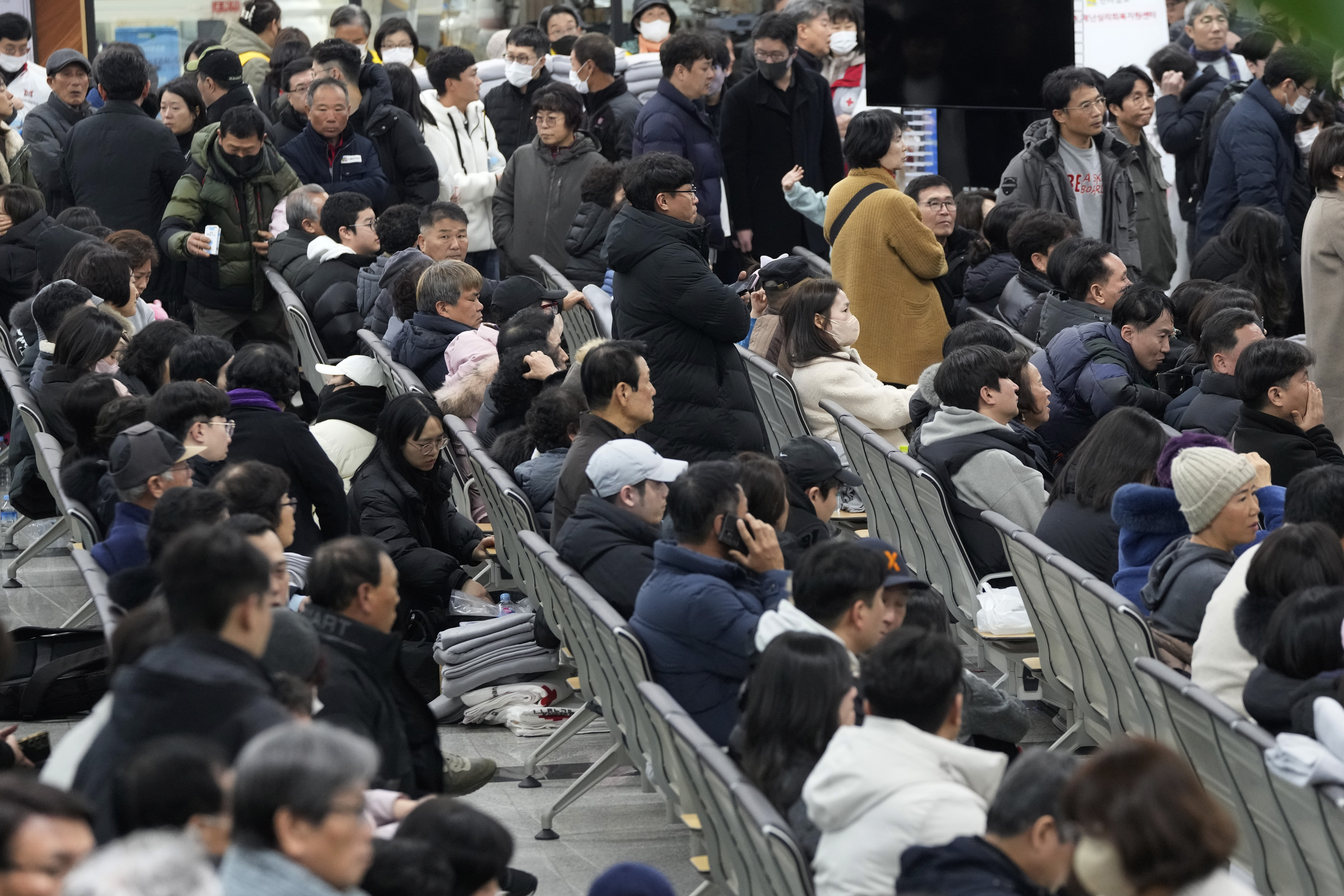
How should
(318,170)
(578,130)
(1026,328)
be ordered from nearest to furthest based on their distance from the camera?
(1026,328) → (318,170) → (578,130)

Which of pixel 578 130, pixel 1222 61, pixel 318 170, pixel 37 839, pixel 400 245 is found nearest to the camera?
pixel 37 839

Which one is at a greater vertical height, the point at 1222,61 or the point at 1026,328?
the point at 1222,61

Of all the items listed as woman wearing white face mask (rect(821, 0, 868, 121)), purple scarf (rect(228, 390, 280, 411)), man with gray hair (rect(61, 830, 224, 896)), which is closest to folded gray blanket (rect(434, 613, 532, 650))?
purple scarf (rect(228, 390, 280, 411))

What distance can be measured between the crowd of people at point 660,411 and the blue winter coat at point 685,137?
26 millimetres

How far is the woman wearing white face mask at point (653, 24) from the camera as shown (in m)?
12.6

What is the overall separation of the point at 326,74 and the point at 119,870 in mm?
8128

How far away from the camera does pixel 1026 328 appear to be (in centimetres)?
771

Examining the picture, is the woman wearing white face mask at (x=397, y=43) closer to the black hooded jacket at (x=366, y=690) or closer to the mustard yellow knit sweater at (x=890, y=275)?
the mustard yellow knit sweater at (x=890, y=275)

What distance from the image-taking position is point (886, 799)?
288 cm

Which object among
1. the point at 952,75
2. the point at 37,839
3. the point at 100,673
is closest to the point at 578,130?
the point at 952,75

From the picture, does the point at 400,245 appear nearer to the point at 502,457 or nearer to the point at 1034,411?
the point at 502,457

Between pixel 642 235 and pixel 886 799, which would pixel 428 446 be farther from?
pixel 886 799

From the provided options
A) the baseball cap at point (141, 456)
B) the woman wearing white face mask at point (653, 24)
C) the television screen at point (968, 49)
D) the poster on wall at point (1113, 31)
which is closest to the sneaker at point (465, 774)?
the baseball cap at point (141, 456)

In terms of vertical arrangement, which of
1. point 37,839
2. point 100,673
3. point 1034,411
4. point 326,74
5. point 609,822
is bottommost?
point 609,822
